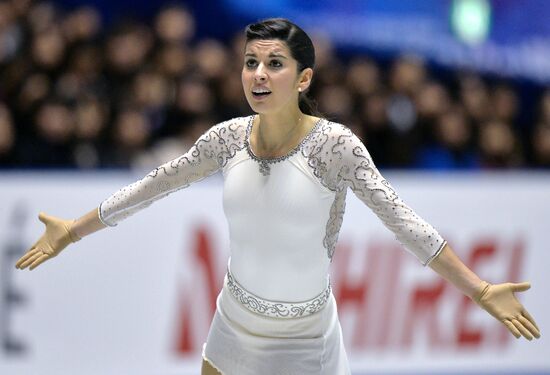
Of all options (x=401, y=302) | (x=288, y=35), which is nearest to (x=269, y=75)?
(x=288, y=35)

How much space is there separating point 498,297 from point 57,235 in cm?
168

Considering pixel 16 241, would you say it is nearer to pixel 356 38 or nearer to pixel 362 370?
pixel 362 370

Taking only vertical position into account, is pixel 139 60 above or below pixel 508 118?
above

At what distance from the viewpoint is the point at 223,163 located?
11.6 ft

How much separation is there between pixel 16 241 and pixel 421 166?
131 inches

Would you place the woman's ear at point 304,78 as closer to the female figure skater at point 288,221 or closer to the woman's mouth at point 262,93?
the female figure skater at point 288,221

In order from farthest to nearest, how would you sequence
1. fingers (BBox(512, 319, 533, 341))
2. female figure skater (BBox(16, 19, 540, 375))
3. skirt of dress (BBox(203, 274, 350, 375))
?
skirt of dress (BBox(203, 274, 350, 375)) → female figure skater (BBox(16, 19, 540, 375)) → fingers (BBox(512, 319, 533, 341))

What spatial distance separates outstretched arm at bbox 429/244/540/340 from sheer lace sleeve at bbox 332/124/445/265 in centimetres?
7

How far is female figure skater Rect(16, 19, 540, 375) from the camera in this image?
3314mm

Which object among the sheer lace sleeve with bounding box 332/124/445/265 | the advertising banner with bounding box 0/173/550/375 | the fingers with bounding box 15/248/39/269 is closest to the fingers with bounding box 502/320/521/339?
the sheer lace sleeve with bounding box 332/124/445/265

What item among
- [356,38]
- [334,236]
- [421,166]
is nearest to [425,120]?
[421,166]

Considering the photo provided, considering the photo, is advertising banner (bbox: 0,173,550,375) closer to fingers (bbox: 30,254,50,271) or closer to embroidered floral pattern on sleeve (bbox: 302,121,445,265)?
fingers (bbox: 30,254,50,271)

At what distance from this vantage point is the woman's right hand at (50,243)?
3738 mm

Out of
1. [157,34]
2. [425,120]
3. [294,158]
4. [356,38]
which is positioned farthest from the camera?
[356,38]
